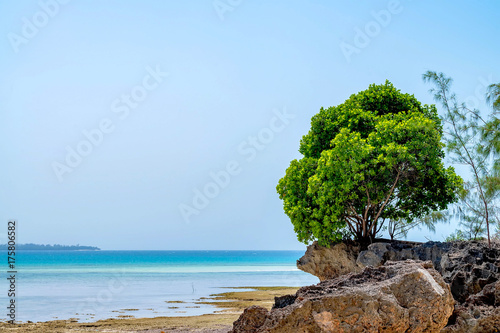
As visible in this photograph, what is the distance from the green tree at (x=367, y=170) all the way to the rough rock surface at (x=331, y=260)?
1.89 feet

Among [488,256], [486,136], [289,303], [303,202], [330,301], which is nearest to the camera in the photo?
[330,301]

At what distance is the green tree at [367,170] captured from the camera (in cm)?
1530

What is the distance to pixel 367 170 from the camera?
607 inches

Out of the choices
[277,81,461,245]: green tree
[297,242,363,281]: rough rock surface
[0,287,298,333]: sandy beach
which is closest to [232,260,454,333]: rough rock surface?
[0,287,298,333]: sandy beach

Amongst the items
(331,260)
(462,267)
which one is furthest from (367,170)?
(462,267)

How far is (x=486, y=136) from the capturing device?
14.8 meters

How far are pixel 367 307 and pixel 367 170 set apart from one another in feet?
31.0

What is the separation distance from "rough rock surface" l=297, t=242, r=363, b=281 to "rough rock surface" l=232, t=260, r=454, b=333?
9231 millimetres

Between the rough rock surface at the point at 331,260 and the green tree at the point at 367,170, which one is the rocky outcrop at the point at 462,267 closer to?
the rough rock surface at the point at 331,260

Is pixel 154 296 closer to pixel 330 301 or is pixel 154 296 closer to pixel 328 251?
pixel 328 251

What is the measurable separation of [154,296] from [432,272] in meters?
21.8

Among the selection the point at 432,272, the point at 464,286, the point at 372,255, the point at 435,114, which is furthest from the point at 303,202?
the point at 432,272

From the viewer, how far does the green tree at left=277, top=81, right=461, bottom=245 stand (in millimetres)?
15297

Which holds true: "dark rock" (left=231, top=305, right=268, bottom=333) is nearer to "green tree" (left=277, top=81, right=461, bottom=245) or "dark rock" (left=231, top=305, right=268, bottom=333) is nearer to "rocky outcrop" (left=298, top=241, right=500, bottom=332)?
"rocky outcrop" (left=298, top=241, right=500, bottom=332)
